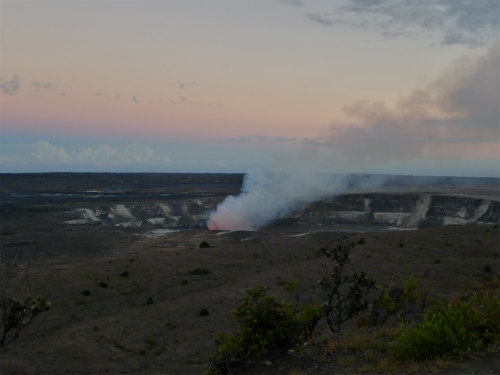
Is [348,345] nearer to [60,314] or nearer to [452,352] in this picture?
[452,352]

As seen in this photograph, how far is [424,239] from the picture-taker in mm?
47000

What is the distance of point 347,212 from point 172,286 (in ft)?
234

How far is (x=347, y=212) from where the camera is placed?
311ft

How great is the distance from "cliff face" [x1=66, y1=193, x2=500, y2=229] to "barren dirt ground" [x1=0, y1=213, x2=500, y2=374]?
81.5 feet

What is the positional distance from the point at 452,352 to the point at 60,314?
2186cm

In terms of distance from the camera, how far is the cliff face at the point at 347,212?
82725mm

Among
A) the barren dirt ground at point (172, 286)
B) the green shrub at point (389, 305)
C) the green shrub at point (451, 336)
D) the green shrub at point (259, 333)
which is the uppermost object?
the green shrub at point (451, 336)

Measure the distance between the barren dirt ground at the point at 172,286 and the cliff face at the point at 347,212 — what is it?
24840mm

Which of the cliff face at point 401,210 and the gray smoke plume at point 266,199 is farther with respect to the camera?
the gray smoke plume at point 266,199

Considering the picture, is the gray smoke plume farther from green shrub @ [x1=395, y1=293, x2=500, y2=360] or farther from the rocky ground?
green shrub @ [x1=395, y1=293, x2=500, y2=360]

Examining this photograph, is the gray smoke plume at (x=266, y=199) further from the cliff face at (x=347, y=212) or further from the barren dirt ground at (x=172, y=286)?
the barren dirt ground at (x=172, y=286)

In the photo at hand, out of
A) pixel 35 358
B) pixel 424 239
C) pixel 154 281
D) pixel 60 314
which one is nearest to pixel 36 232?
pixel 154 281

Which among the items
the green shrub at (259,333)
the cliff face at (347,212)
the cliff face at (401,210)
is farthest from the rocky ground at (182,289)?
the cliff face at (401,210)

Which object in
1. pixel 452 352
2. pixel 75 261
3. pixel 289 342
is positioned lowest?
pixel 75 261
